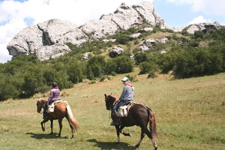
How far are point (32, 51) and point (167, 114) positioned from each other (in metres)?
133

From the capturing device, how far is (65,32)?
14188cm

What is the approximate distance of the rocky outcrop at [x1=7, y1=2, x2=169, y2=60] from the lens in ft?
433

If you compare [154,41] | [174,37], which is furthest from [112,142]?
[174,37]

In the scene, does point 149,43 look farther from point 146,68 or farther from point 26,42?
→ point 26,42

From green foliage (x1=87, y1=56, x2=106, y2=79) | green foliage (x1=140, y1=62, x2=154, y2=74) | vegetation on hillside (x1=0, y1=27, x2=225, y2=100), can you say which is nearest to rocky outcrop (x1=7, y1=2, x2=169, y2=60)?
green foliage (x1=87, y1=56, x2=106, y2=79)

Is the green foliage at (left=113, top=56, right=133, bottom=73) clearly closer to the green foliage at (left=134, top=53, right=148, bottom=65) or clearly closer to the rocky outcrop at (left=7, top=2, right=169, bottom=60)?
the green foliage at (left=134, top=53, right=148, bottom=65)

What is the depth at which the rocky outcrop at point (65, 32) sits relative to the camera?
132 m

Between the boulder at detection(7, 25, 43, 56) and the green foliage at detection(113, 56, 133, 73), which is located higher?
the boulder at detection(7, 25, 43, 56)

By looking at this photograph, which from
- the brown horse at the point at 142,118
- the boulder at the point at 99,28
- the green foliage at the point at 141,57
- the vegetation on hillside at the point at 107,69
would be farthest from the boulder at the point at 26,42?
the brown horse at the point at 142,118

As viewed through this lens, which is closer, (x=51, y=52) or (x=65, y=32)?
(x=51, y=52)

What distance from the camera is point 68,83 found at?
57500 millimetres

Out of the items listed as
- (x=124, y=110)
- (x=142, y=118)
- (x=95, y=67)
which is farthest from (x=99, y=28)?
(x=142, y=118)

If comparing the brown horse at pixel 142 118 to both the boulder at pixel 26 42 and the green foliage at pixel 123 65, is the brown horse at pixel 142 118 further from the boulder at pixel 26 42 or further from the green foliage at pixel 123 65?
the boulder at pixel 26 42

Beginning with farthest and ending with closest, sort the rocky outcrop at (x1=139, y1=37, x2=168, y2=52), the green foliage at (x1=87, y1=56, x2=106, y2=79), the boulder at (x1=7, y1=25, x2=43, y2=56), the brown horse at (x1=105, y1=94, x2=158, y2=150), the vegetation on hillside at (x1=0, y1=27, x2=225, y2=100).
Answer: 1. the boulder at (x1=7, y1=25, x2=43, y2=56)
2. the rocky outcrop at (x1=139, y1=37, x2=168, y2=52)
3. the green foliage at (x1=87, y1=56, x2=106, y2=79)
4. the vegetation on hillside at (x1=0, y1=27, x2=225, y2=100)
5. the brown horse at (x1=105, y1=94, x2=158, y2=150)
